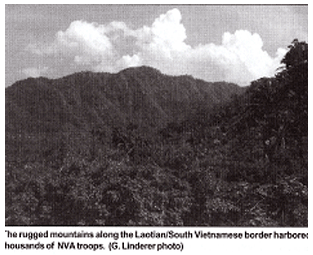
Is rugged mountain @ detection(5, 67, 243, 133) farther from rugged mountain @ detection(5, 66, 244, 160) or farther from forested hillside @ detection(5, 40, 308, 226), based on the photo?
forested hillside @ detection(5, 40, 308, 226)

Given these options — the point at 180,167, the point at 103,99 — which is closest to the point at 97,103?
the point at 103,99

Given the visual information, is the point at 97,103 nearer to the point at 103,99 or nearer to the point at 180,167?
the point at 103,99

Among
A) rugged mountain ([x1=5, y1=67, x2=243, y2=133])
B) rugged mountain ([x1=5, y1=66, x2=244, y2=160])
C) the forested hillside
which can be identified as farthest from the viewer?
rugged mountain ([x1=5, y1=67, x2=243, y2=133])

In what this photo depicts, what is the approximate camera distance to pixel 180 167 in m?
6.45

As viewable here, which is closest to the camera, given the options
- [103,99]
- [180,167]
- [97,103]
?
[180,167]

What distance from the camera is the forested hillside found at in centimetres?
507

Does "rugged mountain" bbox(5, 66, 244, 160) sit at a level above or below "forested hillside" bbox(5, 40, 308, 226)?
above

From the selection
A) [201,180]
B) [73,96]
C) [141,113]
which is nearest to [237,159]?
[201,180]

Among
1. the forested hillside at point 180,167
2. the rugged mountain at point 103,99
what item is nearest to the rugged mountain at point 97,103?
the rugged mountain at point 103,99

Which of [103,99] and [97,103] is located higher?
[103,99]

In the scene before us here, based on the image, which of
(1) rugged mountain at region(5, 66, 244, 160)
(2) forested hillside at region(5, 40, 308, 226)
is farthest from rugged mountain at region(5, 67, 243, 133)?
(2) forested hillside at region(5, 40, 308, 226)

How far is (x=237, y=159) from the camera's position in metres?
7.07

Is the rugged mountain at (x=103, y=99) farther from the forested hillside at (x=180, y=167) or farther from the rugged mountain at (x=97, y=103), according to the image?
the forested hillside at (x=180, y=167)

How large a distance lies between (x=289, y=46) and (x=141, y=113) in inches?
264
